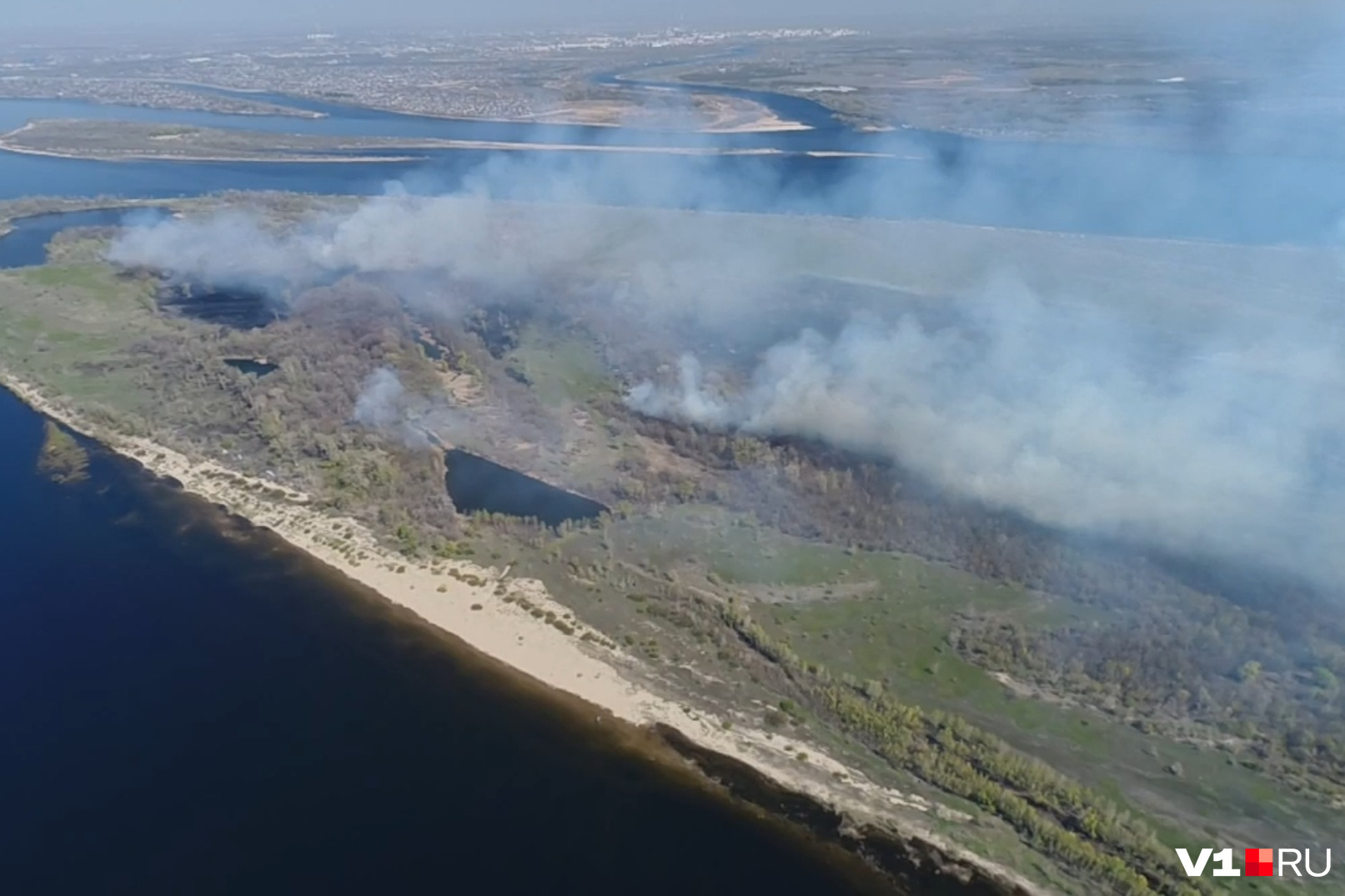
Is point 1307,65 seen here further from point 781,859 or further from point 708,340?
point 781,859

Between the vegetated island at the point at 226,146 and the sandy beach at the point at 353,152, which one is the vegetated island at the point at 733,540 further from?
the vegetated island at the point at 226,146

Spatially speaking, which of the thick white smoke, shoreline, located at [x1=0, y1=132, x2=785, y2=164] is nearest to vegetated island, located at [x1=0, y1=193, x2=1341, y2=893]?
the thick white smoke

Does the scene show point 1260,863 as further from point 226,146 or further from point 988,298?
point 226,146

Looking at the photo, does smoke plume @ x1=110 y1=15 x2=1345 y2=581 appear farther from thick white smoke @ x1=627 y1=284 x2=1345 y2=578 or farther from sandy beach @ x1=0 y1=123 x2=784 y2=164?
sandy beach @ x1=0 y1=123 x2=784 y2=164

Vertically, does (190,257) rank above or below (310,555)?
above

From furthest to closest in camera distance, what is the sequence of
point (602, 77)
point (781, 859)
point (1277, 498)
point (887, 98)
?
point (602, 77) < point (887, 98) < point (1277, 498) < point (781, 859)

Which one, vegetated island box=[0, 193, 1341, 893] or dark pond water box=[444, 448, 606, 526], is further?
dark pond water box=[444, 448, 606, 526]

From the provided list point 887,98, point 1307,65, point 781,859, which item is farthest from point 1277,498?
point 887,98
